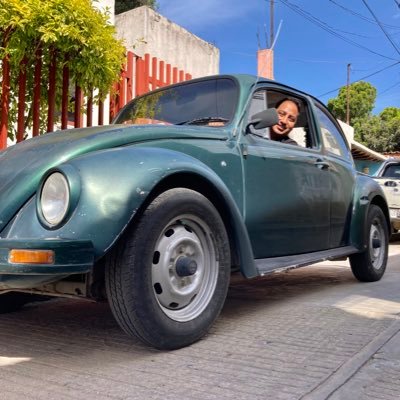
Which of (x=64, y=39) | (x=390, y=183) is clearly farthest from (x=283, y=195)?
(x=390, y=183)

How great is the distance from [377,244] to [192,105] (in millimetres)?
2717

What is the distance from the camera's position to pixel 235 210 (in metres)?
3.30

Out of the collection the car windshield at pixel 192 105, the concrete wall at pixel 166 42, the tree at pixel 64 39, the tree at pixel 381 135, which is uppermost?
the tree at pixel 381 135

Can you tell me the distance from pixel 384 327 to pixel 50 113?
4030mm

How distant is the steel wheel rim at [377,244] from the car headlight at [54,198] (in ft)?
12.4

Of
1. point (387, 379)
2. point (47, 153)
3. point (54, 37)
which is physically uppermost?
point (54, 37)

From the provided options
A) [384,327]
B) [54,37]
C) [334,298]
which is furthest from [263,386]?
[54,37]

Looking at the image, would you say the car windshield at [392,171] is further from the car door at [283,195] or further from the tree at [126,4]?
the tree at [126,4]

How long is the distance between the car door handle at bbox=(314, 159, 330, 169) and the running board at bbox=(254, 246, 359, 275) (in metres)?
0.75

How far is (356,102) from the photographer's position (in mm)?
45406

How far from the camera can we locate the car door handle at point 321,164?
180 inches

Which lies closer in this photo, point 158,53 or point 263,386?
point 263,386

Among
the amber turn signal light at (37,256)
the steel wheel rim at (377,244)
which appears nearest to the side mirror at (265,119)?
the amber turn signal light at (37,256)

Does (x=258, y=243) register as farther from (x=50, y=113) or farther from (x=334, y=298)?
(x=50, y=113)
